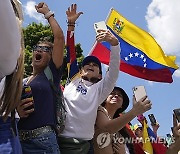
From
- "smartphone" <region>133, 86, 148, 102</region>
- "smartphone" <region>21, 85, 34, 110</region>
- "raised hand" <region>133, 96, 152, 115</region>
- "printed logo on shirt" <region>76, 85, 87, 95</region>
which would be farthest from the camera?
"smartphone" <region>133, 86, 148, 102</region>

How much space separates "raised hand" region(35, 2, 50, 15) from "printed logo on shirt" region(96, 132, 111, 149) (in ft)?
4.05

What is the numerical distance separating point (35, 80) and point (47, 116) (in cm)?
31

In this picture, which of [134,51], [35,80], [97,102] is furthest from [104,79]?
[134,51]

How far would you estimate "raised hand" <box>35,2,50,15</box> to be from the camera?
3120 millimetres

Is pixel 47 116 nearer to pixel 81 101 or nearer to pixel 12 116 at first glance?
pixel 81 101

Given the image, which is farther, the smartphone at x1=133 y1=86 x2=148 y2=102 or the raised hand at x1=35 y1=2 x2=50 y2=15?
the smartphone at x1=133 y1=86 x2=148 y2=102

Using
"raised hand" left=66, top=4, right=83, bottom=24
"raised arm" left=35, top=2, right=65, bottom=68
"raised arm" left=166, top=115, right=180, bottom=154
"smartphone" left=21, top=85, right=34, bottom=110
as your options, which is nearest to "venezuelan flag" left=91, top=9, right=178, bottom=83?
"raised arm" left=166, top=115, right=180, bottom=154

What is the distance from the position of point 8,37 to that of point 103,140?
2.43m

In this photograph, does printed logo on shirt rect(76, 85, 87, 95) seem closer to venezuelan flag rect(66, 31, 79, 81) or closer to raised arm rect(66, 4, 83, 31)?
venezuelan flag rect(66, 31, 79, 81)

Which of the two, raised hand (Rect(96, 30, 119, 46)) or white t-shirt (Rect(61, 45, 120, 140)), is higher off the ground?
raised hand (Rect(96, 30, 119, 46))

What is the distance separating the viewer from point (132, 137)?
4.18m

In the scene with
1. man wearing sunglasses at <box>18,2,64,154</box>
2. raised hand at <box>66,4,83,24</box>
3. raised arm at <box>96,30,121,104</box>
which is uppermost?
raised hand at <box>66,4,83,24</box>

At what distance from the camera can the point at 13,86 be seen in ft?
5.20

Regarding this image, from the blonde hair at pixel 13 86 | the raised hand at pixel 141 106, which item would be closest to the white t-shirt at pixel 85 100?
the raised hand at pixel 141 106
